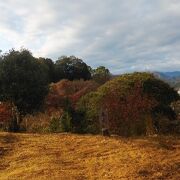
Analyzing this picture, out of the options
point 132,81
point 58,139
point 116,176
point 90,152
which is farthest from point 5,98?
point 116,176

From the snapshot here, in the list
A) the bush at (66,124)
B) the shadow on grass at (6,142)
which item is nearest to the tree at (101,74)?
the bush at (66,124)

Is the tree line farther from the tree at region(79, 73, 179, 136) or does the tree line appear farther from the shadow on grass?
the shadow on grass

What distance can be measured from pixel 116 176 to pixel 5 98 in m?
12.3

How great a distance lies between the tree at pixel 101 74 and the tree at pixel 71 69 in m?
1.03

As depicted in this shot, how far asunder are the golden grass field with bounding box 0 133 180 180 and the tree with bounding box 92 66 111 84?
2594cm

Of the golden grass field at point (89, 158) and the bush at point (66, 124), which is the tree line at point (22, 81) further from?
the golden grass field at point (89, 158)

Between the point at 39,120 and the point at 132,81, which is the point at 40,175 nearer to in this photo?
→ the point at 132,81

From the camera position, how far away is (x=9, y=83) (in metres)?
19.6

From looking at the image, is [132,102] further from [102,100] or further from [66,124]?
[66,124]

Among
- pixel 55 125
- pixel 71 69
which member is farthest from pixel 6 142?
pixel 71 69

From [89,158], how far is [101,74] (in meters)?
30.6

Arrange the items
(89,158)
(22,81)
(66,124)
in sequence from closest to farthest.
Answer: (89,158) < (66,124) < (22,81)

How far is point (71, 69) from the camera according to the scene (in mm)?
42250

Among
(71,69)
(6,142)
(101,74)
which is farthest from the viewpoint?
(71,69)
